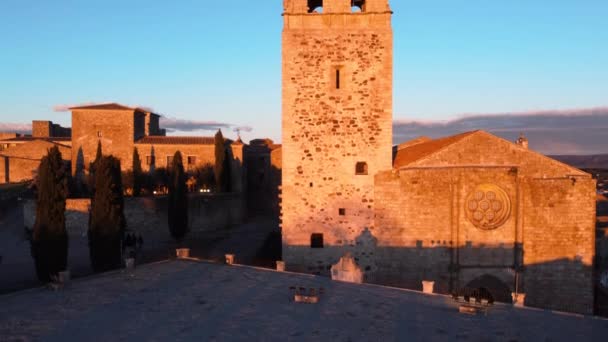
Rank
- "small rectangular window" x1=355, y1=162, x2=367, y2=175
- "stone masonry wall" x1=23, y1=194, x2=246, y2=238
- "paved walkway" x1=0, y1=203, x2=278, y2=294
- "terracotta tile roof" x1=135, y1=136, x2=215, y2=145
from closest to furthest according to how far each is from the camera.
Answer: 1. "small rectangular window" x1=355, y1=162, x2=367, y2=175
2. "paved walkway" x1=0, y1=203, x2=278, y2=294
3. "stone masonry wall" x1=23, y1=194, x2=246, y2=238
4. "terracotta tile roof" x1=135, y1=136, x2=215, y2=145

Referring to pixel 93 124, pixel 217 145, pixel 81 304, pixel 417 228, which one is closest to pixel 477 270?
pixel 417 228

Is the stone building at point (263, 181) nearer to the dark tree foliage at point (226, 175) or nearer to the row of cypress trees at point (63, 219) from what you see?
the dark tree foliage at point (226, 175)

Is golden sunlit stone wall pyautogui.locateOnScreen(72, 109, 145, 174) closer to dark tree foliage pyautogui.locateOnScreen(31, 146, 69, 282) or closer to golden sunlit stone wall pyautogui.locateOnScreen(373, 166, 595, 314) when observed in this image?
dark tree foliage pyautogui.locateOnScreen(31, 146, 69, 282)

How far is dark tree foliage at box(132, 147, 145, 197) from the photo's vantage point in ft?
103

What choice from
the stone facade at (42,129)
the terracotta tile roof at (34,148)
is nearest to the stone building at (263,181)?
the terracotta tile roof at (34,148)

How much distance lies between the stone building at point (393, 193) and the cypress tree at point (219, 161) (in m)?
18.3

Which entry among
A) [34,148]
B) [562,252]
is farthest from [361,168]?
[34,148]

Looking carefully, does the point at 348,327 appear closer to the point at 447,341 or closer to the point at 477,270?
the point at 447,341

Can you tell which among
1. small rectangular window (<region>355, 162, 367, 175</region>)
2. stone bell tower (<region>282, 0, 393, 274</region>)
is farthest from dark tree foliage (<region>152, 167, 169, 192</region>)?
small rectangular window (<region>355, 162, 367, 175</region>)

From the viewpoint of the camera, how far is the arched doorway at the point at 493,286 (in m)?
14.2

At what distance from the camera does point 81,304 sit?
8969 mm

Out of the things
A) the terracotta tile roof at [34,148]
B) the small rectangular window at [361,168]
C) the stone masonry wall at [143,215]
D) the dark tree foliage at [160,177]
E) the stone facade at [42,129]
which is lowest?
the stone masonry wall at [143,215]

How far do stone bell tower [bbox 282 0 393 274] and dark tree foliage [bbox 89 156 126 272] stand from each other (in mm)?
5800

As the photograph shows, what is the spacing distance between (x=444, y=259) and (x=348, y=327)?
24.2ft
